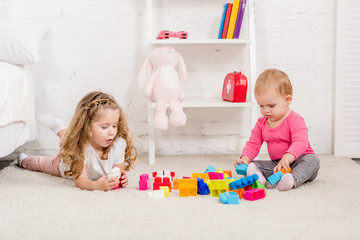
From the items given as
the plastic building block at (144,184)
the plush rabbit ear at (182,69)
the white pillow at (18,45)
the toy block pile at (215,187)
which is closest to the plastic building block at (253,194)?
the toy block pile at (215,187)

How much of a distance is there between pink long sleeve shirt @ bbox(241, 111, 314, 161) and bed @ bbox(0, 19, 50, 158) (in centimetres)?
94

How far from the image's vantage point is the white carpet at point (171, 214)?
1.18 metres

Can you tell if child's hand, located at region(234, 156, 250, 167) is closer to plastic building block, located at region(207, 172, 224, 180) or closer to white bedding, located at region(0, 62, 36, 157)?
plastic building block, located at region(207, 172, 224, 180)

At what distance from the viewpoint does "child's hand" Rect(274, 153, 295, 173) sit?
5.43 ft

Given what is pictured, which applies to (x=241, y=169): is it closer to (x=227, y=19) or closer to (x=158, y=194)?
(x=158, y=194)

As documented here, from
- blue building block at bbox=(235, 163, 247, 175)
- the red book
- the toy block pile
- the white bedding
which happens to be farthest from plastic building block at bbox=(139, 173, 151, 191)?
the red book

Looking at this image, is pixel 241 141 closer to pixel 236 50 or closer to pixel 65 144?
pixel 236 50

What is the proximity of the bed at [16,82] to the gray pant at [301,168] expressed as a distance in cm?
97

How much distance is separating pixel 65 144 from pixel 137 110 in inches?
28.8

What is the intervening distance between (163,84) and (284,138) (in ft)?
1.94

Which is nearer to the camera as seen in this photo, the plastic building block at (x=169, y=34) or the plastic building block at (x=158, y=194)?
the plastic building block at (x=158, y=194)

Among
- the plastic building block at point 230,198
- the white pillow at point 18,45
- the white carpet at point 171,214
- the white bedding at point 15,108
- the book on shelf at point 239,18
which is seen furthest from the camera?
the book on shelf at point 239,18

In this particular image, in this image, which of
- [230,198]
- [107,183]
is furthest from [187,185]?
[107,183]

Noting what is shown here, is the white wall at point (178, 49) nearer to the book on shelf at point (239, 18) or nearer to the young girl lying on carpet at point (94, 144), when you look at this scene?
the book on shelf at point (239, 18)
